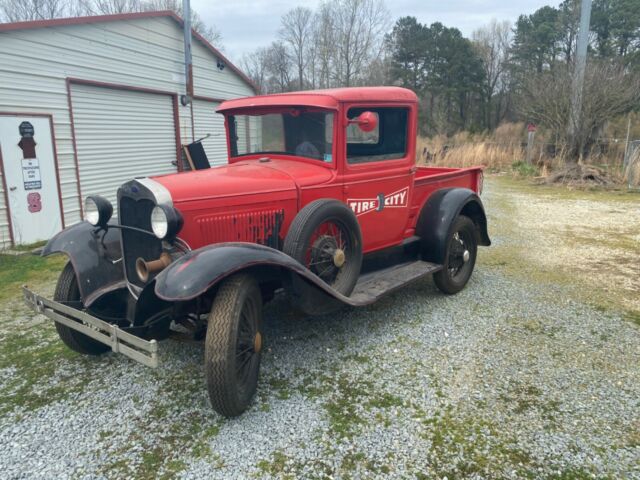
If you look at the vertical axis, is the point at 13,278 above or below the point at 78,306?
below

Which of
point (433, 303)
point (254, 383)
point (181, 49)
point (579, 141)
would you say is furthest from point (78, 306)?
point (579, 141)

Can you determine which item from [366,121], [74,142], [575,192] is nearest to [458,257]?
[366,121]

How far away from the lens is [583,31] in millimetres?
16062

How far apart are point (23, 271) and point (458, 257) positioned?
17.1 feet

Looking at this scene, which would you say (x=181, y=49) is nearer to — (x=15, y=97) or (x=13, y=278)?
(x=15, y=97)

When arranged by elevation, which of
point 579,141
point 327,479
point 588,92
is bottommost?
point 327,479

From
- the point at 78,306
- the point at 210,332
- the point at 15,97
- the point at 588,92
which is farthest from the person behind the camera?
the point at 588,92

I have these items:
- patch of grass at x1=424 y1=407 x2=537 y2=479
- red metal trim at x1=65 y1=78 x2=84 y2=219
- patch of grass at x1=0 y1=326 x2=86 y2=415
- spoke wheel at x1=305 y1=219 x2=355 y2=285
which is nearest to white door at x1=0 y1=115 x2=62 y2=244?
red metal trim at x1=65 y1=78 x2=84 y2=219

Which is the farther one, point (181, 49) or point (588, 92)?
point (588, 92)

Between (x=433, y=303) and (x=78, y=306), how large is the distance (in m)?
3.14

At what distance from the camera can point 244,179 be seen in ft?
11.3

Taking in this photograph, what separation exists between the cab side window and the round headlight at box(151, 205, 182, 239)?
184 centimetres

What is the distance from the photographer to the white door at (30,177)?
646 centimetres

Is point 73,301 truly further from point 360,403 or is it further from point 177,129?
point 177,129
